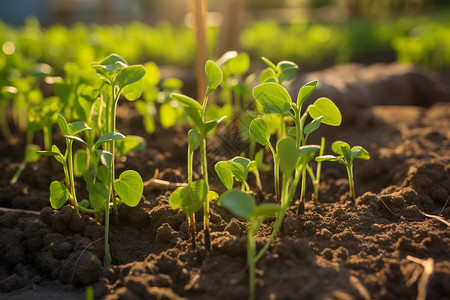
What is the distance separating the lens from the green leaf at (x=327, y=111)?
4.79ft

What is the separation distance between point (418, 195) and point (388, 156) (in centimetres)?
43

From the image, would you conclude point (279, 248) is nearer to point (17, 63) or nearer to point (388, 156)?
point (388, 156)

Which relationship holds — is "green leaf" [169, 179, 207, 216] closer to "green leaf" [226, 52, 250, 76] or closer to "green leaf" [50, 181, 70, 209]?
"green leaf" [50, 181, 70, 209]

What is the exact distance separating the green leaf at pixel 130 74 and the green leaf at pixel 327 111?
57cm

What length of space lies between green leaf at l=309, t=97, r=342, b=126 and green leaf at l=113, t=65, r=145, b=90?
1.88 feet

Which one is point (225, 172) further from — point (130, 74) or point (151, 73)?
point (151, 73)

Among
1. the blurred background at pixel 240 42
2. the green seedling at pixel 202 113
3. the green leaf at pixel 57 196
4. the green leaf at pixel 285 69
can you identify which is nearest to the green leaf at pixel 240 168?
A: the green seedling at pixel 202 113

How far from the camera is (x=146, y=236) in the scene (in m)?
1.69

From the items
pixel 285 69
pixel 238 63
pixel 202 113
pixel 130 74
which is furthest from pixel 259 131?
pixel 238 63

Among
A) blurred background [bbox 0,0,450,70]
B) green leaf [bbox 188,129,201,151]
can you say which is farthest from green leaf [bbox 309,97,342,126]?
blurred background [bbox 0,0,450,70]

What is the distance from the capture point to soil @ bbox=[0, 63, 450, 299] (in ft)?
4.21

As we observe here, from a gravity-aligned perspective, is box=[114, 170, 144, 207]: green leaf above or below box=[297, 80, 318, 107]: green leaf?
below

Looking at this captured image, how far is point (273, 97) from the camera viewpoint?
4.66ft

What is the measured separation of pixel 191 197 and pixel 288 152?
32 cm
